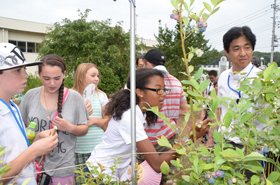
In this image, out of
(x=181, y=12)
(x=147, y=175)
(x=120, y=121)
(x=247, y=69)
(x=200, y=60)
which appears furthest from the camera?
(x=200, y=60)

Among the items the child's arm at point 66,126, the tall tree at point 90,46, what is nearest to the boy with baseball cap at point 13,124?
the child's arm at point 66,126

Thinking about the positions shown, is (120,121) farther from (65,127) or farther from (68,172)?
(68,172)

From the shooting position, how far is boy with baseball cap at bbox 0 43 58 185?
1150 mm

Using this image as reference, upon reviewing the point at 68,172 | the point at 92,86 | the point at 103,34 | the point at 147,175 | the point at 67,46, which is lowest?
the point at 68,172

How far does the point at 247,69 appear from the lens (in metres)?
1.78

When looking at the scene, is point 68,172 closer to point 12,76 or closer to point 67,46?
point 12,76

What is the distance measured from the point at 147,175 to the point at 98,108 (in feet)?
4.66

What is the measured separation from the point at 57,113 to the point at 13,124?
0.68 m

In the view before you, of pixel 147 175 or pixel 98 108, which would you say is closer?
pixel 147 175

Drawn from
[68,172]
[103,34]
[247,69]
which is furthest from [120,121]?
[103,34]

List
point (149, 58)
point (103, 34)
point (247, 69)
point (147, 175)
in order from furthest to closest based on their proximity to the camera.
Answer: point (103, 34) → point (149, 58) → point (247, 69) → point (147, 175)

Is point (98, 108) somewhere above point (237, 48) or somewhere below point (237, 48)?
below

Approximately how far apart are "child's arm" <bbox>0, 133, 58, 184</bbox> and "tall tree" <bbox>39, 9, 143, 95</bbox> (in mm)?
9670

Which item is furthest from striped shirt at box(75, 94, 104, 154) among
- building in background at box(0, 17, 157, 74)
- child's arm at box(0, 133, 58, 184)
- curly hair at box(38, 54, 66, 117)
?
building in background at box(0, 17, 157, 74)
